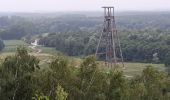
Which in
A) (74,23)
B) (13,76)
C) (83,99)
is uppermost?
(13,76)

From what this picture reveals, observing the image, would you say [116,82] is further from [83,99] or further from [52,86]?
[52,86]

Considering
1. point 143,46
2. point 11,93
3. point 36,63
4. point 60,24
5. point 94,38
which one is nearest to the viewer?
point 11,93

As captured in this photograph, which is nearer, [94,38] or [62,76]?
[62,76]

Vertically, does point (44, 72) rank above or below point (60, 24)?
above

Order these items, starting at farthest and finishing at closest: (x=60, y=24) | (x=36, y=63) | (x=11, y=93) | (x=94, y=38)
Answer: (x=60, y=24) < (x=94, y=38) < (x=36, y=63) < (x=11, y=93)

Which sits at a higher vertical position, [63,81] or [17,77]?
[17,77]

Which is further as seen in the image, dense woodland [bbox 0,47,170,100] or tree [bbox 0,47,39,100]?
dense woodland [bbox 0,47,170,100]

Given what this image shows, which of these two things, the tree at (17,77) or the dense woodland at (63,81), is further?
the dense woodland at (63,81)

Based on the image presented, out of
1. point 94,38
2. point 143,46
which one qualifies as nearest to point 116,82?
point 143,46

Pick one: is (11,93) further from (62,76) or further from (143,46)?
(143,46)
